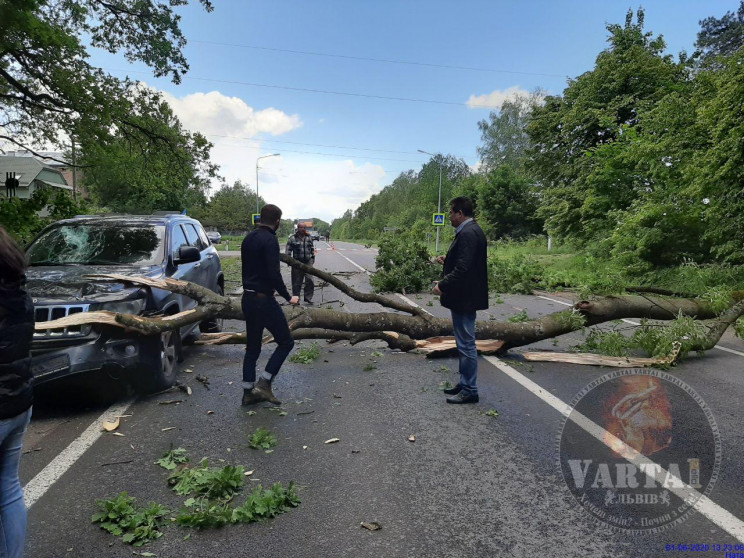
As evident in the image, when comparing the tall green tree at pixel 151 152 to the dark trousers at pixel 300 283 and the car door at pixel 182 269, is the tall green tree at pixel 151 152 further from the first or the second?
the car door at pixel 182 269

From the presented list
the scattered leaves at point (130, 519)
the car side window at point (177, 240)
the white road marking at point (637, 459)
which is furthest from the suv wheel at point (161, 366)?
the white road marking at point (637, 459)

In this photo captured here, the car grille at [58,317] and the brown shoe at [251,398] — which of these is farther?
the brown shoe at [251,398]

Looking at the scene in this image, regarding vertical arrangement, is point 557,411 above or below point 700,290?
below

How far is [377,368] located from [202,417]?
2440 mm

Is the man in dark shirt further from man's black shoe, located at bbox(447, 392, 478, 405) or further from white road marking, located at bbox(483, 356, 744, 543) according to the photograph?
white road marking, located at bbox(483, 356, 744, 543)

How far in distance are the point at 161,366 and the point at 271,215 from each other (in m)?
1.91

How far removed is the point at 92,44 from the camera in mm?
14516

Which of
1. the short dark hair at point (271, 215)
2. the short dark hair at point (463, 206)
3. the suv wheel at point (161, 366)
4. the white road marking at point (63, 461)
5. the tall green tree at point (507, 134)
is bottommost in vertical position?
the white road marking at point (63, 461)

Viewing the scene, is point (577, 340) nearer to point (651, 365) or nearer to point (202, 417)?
point (651, 365)

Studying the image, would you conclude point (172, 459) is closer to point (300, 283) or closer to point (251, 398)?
point (251, 398)

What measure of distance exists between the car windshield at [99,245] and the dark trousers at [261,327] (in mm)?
1702

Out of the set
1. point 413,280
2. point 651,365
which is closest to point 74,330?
point 651,365

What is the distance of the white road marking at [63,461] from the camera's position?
3.22 metres

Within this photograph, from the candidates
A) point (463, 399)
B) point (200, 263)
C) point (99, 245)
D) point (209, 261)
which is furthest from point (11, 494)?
point (209, 261)
